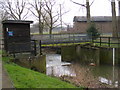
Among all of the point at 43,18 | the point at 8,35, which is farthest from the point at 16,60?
the point at 43,18

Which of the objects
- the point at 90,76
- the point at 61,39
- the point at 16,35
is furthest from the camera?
the point at 61,39

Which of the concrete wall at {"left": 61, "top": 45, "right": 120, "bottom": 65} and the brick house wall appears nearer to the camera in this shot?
the concrete wall at {"left": 61, "top": 45, "right": 120, "bottom": 65}

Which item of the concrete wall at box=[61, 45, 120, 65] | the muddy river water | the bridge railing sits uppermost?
the bridge railing

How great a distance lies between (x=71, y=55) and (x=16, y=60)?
9163 millimetres

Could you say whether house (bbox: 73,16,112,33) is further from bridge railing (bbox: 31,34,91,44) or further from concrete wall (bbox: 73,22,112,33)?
bridge railing (bbox: 31,34,91,44)

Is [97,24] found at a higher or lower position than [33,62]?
higher

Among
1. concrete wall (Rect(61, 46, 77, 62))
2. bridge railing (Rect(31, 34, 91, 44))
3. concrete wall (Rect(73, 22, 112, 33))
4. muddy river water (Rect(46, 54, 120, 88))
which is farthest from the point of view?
concrete wall (Rect(73, 22, 112, 33))

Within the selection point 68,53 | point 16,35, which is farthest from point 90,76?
point 68,53

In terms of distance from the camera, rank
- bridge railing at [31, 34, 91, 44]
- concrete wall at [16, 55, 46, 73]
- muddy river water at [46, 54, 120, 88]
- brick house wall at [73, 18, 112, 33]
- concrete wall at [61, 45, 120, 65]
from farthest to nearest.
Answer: brick house wall at [73, 18, 112, 33] < bridge railing at [31, 34, 91, 44] < concrete wall at [61, 45, 120, 65] < concrete wall at [16, 55, 46, 73] < muddy river water at [46, 54, 120, 88]

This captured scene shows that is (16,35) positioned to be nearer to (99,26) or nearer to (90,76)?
(90,76)

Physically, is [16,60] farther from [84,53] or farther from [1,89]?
[84,53]

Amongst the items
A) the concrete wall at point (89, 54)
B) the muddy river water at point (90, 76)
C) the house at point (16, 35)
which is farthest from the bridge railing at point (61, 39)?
the house at point (16, 35)

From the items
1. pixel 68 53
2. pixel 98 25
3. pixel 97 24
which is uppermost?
pixel 97 24

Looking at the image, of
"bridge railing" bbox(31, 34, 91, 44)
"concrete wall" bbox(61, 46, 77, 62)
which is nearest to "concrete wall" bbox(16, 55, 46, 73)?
"concrete wall" bbox(61, 46, 77, 62)
